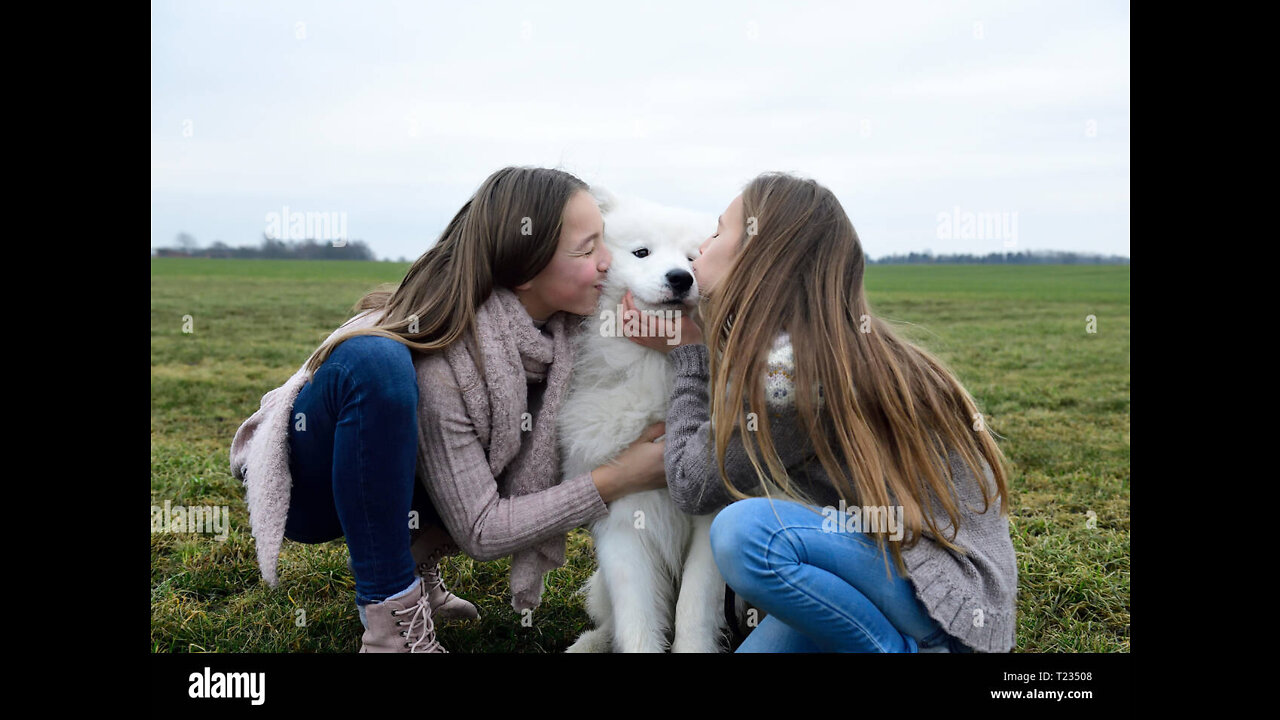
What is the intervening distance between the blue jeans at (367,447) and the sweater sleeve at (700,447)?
0.66 meters

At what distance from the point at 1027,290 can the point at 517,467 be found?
641 inches

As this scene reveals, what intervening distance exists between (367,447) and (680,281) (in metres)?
0.92

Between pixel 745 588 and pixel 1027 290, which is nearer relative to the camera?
pixel 745 588

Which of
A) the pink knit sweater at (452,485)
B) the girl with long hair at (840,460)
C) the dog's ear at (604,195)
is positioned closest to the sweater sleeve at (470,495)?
the pink knit sweater at (452,485)

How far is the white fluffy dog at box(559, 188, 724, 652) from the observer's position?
2494 mm

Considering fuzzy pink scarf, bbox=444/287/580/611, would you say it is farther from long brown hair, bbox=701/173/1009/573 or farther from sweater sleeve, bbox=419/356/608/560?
long brown hair, bbox=701/173/1009/573

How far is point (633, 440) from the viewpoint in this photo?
2.58m

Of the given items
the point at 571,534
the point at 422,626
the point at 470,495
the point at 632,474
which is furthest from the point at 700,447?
the point at 571,534

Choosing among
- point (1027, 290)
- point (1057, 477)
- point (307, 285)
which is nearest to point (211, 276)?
point (307, 285)

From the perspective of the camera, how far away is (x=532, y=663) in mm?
2391

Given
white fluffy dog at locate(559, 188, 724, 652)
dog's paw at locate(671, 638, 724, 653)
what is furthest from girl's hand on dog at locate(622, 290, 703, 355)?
dog's paw at locate(671, 638, 724, 653)

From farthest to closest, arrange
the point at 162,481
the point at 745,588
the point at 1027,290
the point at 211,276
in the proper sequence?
the point at 211,276
the point at 1027,290
the point at 162,481
the point at 745,588

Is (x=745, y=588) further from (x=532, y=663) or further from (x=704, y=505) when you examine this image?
(x=532, y=663)

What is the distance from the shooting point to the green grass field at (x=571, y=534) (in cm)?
288
